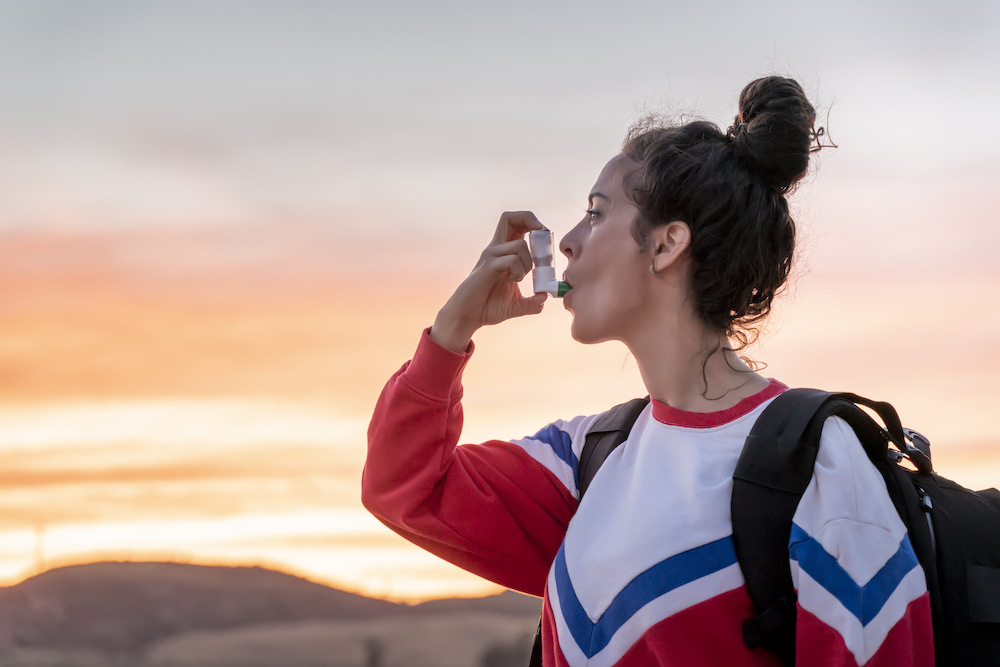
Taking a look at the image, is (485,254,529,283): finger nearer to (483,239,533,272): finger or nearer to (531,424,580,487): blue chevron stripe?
(483,239,533,272): finger

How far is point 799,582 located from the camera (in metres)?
1.53

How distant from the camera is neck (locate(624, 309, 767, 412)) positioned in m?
1.94

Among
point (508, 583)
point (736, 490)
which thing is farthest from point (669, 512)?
point (508, 583)

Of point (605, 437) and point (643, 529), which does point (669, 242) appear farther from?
point (643, 529)

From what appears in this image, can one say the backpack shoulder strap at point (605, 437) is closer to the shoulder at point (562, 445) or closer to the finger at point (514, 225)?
the shoulder at point (562, 445)

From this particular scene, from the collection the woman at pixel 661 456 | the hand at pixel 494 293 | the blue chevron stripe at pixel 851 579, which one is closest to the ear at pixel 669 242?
the woman at pixel 661 456

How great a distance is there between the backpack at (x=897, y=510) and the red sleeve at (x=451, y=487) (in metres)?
0.68

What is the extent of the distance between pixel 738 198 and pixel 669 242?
0.19 meters

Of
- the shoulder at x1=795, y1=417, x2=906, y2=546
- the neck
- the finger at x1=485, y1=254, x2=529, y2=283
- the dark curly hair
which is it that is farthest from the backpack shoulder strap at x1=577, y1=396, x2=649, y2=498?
the shoulder at x1=795, y1=417, x2=906, y2=546

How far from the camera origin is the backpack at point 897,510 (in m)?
1.54

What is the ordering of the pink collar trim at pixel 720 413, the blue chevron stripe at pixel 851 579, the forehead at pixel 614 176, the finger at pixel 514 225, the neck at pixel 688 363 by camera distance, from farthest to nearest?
the finger at pixel 514 225, the forehead at pixel 614 176, the neck at pixel 688 363, the pink collar trim at pixel 720 413, the blue chevron stripe at pixel 851 579

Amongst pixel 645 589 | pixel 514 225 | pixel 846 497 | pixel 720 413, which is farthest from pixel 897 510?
pixel 514 225

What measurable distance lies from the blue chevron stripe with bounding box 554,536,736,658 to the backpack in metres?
0.05

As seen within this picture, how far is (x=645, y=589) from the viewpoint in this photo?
1724mm
